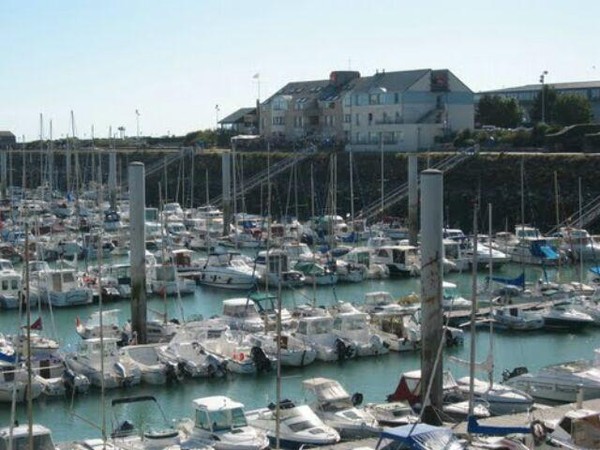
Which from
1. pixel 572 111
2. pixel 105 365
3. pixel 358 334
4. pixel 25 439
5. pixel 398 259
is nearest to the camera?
pixel 25 439

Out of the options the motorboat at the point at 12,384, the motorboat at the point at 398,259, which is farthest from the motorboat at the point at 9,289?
the motorboat at the point at 398,259

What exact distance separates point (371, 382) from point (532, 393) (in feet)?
17.2

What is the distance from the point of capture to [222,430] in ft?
79.3

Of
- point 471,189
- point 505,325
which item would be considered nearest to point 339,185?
→ point 471,189

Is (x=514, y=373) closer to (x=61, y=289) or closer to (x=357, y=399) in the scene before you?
(x=357, y=399)

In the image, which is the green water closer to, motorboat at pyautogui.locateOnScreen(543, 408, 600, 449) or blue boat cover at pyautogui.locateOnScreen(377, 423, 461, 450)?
blue boat cover at pyautogui.locateOnScreen(377, 423, 461, 450)

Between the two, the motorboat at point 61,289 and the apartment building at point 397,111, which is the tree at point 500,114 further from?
the motorboat at point 61,289

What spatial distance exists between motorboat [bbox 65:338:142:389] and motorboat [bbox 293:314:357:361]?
6.00m

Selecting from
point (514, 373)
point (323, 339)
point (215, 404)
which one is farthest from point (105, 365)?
point (514, 373)

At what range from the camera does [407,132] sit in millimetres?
90125

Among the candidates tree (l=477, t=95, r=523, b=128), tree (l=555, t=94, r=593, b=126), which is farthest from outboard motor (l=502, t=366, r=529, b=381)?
tree (l=477, t=95, r=523, b=128)

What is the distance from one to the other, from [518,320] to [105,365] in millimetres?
15907

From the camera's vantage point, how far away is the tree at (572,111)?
95438 millimetres

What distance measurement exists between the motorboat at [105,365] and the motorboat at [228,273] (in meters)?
17.8
